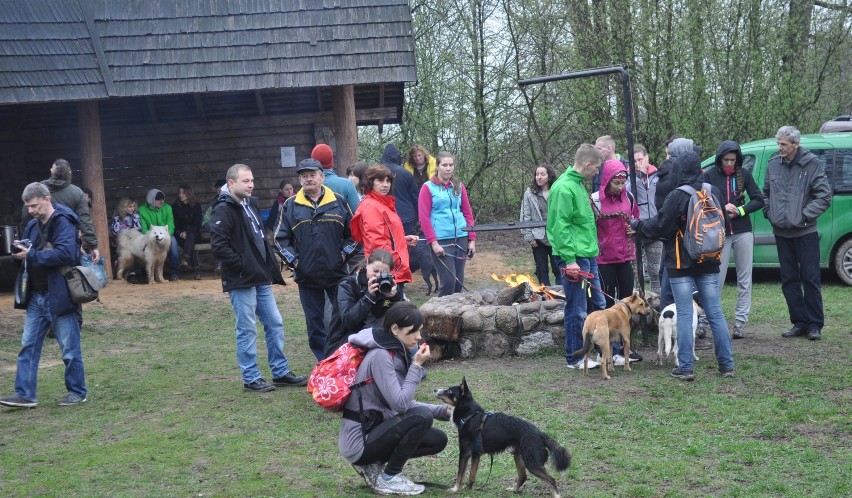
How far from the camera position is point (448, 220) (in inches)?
427

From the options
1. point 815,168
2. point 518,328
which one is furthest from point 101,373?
point 815,168

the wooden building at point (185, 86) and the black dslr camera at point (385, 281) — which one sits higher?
the wooden building at point (185, 86)

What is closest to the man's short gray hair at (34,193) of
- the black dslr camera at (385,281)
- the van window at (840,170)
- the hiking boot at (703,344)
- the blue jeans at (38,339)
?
the blue jeans at (38,339)

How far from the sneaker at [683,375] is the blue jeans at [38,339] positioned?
486 cm

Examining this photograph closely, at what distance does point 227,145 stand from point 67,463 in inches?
Answer: 451

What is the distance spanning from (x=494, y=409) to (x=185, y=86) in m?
9.41

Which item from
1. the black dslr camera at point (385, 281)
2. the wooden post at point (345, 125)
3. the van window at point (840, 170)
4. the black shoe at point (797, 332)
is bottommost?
the black shoe at point (797, 332)

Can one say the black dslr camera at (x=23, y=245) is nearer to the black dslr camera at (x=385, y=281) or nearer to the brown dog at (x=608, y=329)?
the black dslr camera at (x=385, y=281)

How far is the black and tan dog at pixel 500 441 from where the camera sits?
202 inches

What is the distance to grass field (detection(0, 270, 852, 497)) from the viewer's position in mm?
5602

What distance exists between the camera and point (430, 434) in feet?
17.8

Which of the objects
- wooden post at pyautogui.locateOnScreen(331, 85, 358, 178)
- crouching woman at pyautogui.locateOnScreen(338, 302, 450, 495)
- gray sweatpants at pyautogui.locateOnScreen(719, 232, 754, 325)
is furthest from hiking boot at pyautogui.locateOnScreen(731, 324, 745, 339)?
wooden post at pyautogui.locateOnScreen(331, 85, 358, 178)

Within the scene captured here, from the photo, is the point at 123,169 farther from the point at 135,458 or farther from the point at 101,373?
the point at 135,458

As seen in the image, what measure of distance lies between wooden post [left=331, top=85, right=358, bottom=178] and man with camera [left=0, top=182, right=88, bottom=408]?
7946 mm
